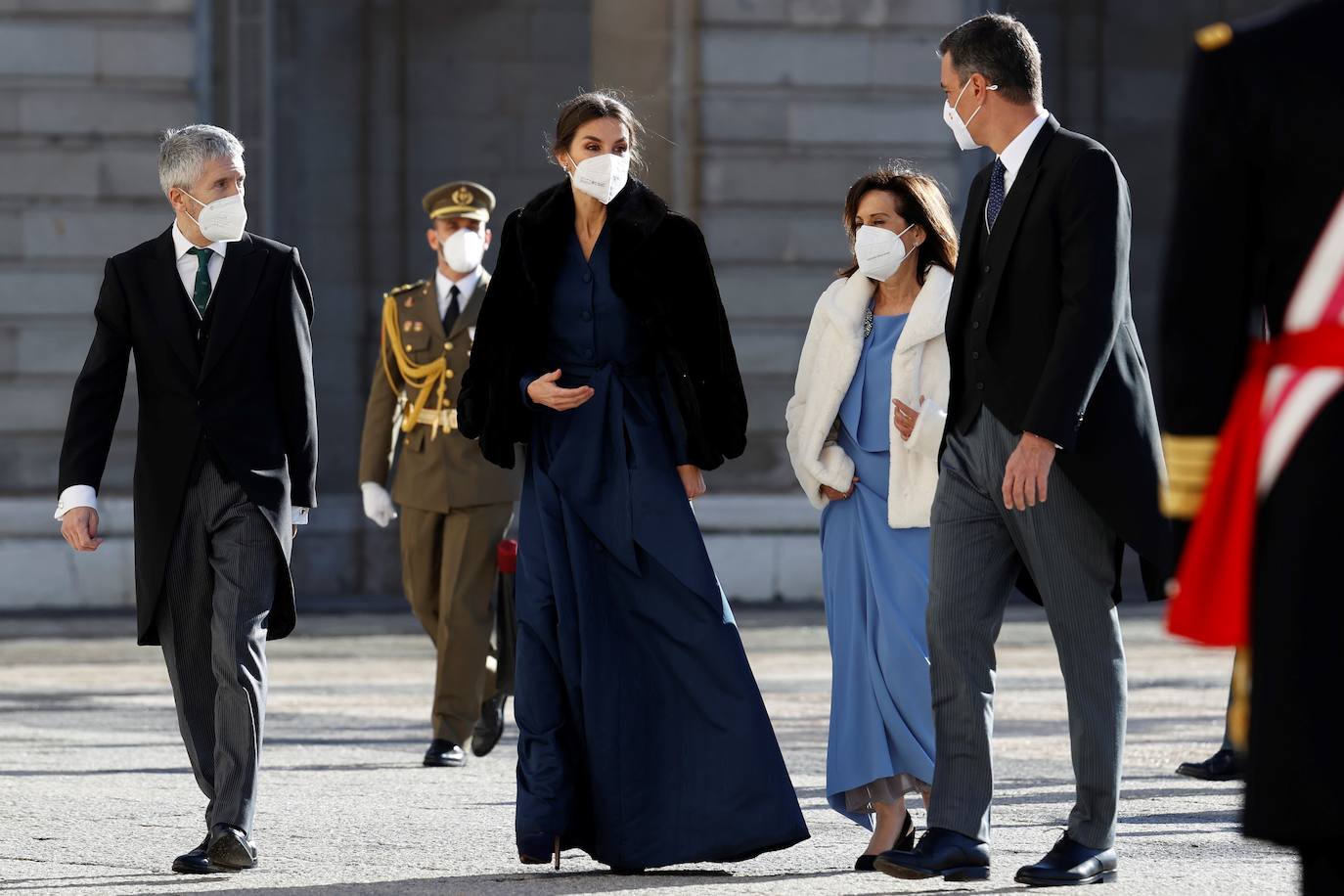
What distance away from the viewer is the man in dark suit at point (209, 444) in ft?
19.4

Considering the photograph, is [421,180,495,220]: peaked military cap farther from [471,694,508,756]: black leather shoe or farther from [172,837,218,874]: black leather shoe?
[172,837,218,874]: black leather shoe

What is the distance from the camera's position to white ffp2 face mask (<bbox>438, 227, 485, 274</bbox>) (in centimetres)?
884

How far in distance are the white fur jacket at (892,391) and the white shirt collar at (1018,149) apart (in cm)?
65

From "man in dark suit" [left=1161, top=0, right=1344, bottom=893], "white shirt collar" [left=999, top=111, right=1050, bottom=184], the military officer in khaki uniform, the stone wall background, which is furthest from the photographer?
the stone wall background

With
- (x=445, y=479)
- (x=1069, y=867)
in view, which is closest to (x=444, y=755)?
(x=445, y=479)

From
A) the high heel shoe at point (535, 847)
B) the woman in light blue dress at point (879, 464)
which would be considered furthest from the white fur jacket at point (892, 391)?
the high heel shoe at point (535, 847)

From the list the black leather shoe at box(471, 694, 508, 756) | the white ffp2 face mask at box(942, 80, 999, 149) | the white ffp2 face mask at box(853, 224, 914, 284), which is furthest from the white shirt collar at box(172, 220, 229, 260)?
the black leather shoe at box(471, 694, 508, 756)

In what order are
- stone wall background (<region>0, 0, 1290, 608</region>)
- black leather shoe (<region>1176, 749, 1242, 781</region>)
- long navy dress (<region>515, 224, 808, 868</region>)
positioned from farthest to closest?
stone wall background (<region>0, 0, 1290, 608</region>), black leather shoe (<region>1176, 749, 1242, 781</region>), long navy dress (<region>515, 224, 808, 868</region>)

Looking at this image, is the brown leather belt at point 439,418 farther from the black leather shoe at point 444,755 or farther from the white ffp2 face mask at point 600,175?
the white ffp2 face mask at point 600,175

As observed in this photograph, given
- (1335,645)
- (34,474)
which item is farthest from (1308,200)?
(34,474)

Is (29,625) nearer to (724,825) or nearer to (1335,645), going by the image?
(724,825)

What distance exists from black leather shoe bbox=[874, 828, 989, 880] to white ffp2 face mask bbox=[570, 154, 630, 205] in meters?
1.69

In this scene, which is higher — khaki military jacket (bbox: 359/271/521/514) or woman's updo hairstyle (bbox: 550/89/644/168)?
woman's updo hairstyle (bbox: 550/89/644/168)

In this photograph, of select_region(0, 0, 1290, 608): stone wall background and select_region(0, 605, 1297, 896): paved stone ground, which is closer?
select_region(0, 605, 1297, 896): paved stone ground
